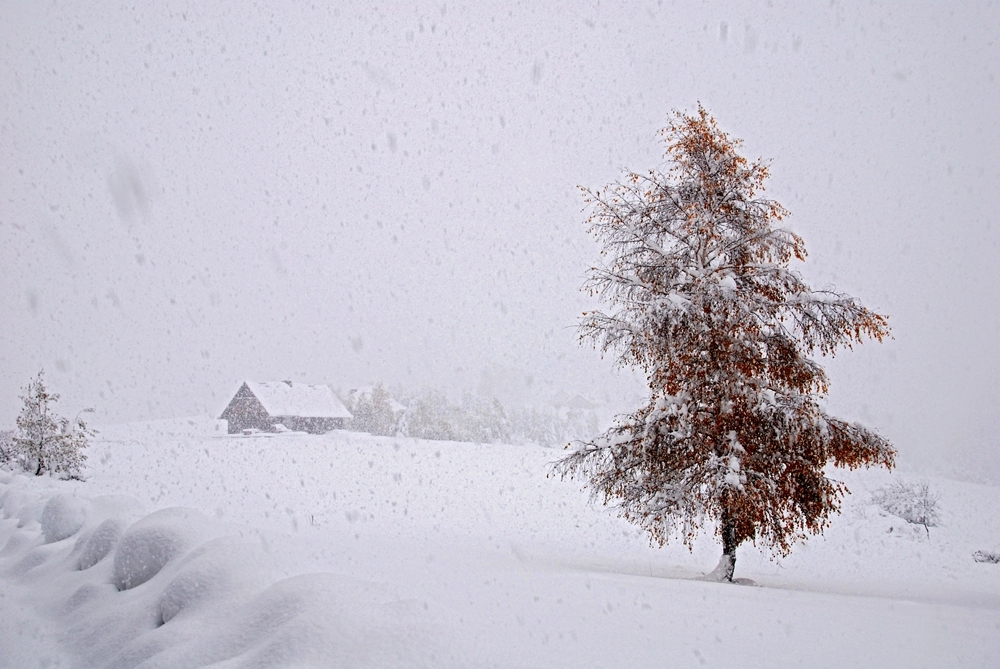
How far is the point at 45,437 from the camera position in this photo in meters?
22.4

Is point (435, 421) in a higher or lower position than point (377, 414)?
higher

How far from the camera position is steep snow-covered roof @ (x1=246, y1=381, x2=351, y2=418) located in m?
49.5

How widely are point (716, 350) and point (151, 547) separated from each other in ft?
27.6

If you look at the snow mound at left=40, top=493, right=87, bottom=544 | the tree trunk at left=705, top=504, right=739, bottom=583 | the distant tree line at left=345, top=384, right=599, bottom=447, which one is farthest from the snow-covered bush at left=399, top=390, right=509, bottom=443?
the tree trunk at left=705, top=504, right=739, bottom=583

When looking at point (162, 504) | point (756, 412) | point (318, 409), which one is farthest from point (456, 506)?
point (318, 409)

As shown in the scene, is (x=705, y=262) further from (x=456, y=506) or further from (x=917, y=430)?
(x=917, y=430)

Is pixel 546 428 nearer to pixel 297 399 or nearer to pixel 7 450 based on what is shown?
pixel 297 399

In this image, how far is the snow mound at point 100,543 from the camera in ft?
24.5

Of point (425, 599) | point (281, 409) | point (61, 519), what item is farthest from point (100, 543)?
point (281, 409)

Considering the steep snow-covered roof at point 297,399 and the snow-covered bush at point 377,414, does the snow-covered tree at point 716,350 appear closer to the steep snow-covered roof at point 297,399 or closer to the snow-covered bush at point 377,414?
the steep snow-covered roof at point 297,399

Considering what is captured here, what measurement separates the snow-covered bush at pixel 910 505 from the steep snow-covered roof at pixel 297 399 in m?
44.7

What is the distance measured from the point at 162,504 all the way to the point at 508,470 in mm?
15443

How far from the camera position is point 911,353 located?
198500mm

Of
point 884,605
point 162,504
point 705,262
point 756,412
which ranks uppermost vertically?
point 705,262
